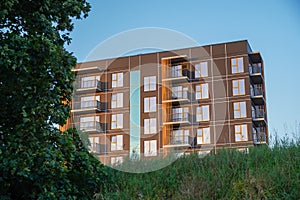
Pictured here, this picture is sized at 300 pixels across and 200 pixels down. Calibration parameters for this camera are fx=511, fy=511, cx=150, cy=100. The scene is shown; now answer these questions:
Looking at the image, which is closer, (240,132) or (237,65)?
(240,132)

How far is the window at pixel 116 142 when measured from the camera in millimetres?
49909

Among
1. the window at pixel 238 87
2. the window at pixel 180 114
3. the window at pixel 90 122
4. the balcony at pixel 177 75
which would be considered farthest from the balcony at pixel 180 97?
the window at pixel 90 122

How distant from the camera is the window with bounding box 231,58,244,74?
48678mm

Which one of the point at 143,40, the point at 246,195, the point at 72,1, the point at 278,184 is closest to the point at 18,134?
the point at 72,1

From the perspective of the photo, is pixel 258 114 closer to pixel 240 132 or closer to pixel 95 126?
pixel 240 132

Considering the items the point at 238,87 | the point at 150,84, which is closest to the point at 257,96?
the point at 238,87

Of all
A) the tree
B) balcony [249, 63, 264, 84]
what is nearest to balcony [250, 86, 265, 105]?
balcony [249, 63, 264, 84]

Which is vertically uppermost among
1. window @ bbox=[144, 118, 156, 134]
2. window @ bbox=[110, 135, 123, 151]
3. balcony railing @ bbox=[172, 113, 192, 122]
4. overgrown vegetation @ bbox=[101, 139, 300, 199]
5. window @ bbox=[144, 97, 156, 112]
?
window @ bbox=[144, 97, 156, 112]

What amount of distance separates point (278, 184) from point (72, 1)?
5.55 meters

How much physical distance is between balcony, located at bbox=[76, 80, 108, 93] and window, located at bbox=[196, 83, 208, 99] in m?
9.49

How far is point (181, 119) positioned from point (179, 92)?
3.38 meters

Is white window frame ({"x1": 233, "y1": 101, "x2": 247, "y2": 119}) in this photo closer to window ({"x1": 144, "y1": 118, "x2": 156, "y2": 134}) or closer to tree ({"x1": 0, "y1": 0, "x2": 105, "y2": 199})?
window ({"x1": 144, "y1": 118, "x2": 156, "y2": 134})

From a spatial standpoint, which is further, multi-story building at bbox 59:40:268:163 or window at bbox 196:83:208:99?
window at bbox 196:83:208:99

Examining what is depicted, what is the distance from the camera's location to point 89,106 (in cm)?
5162
